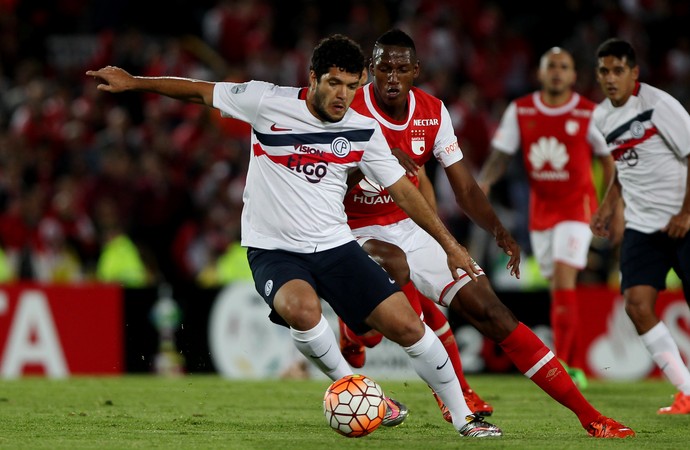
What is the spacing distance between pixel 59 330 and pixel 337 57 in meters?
7.10

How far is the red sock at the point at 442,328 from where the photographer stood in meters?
8.01

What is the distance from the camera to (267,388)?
10.6 metres

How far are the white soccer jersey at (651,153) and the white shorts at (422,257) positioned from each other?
1.84 metres

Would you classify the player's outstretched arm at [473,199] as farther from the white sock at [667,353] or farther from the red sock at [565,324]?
the red sock at [565,324]

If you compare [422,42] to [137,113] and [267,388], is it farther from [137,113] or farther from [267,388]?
[267,388]

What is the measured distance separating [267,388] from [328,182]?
4174 mm

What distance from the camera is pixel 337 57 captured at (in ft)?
21.7

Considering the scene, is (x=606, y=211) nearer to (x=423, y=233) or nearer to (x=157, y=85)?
(x=423, y=233)

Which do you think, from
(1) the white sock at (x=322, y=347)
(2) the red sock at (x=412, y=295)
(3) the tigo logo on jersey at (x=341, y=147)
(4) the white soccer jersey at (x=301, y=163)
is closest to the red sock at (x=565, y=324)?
(2) the red sock at (x=412, y=295)

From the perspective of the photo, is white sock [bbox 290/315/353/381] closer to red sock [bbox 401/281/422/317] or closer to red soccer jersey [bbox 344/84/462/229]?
red sock [bbox 401/281/422/317]

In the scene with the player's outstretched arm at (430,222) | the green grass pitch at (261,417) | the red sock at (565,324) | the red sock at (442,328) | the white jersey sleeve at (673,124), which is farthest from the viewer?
the red sock at (565,324)

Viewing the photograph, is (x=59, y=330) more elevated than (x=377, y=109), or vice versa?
(x=377, y=109)

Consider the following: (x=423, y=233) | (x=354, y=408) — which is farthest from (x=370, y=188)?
(x=354, y=408)

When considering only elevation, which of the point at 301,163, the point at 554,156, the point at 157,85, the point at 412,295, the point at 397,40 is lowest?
the point at 412,295
